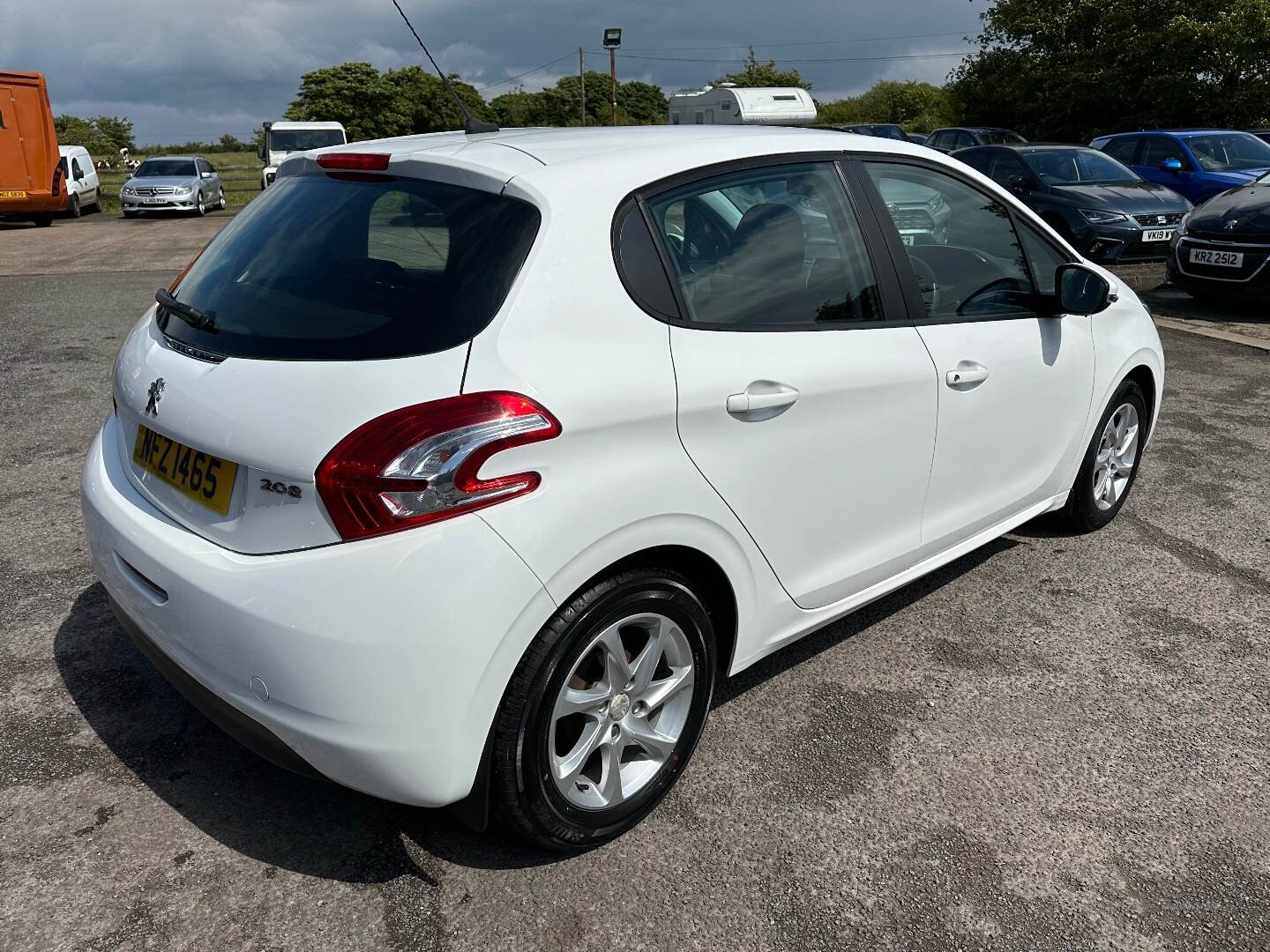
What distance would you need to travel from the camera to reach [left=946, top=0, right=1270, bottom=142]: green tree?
29.9 m

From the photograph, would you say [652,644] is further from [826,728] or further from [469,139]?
[469,139]

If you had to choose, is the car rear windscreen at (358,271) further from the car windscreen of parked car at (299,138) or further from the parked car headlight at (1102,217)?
the car windscreen of parked car at (299,138)

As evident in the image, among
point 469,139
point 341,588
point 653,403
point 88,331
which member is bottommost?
point 88,331

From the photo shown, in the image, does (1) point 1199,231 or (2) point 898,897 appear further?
(1) point 1199,231

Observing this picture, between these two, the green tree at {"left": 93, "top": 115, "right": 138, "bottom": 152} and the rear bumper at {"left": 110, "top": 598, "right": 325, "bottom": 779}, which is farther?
the green tree at {"left": 93, "top": 115, "right": 138, "bottom": 152}

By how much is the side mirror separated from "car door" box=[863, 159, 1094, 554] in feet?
0.26

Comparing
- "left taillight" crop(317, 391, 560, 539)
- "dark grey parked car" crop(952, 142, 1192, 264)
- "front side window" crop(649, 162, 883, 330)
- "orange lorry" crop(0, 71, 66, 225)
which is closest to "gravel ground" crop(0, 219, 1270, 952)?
"left taillight" crop(317, 391, 560, 539)

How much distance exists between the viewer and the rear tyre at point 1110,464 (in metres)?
4.19

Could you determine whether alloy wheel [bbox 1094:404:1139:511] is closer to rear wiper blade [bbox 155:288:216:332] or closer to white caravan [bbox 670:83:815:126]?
rear wiper blade [bbox 155:288:216:332]

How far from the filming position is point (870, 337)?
A: 2.90 m

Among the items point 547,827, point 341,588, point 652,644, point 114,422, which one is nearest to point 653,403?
point 652,644

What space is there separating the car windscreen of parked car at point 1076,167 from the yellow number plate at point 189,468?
12.4 metres

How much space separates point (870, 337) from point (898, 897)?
1.45 meters

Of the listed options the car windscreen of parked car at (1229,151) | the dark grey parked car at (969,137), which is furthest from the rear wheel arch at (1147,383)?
the dark grey parked car at (969,137)
